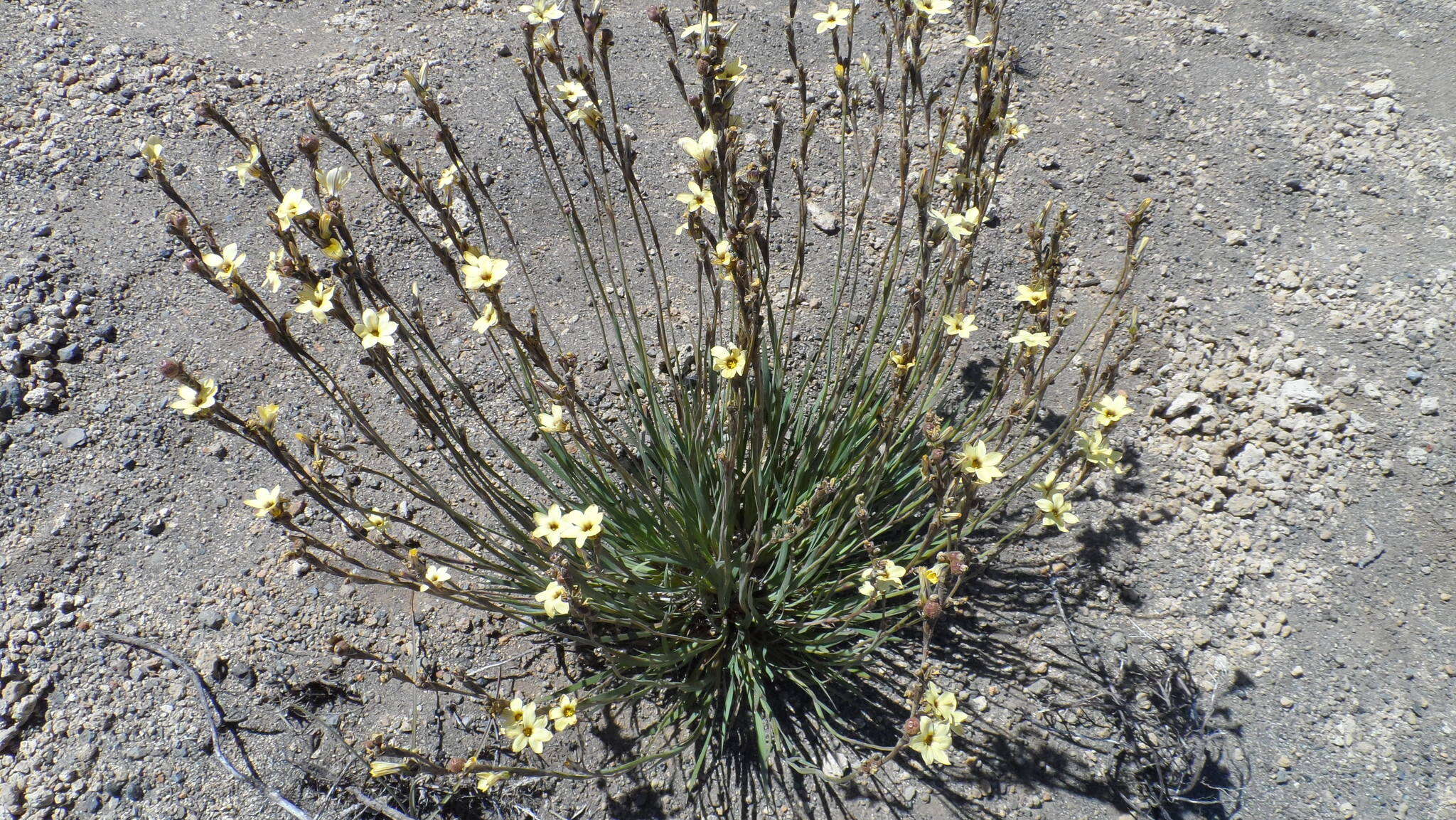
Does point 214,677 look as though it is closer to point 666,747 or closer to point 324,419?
point 324,419

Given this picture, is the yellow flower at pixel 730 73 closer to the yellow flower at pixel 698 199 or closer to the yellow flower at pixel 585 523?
the yellow flower at pixel 698 199

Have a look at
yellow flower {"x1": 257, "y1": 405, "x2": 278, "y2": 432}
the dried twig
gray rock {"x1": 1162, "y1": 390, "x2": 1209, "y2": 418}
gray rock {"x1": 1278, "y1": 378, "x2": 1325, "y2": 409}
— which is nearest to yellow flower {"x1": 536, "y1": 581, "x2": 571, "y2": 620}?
yellow flower {"x1": 257, "y1": 405, "x2": 278, "y2": 432}

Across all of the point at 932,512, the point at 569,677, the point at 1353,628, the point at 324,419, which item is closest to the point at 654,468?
the point at 569,677

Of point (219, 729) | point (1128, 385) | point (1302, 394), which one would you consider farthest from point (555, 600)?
point (1302, 394)

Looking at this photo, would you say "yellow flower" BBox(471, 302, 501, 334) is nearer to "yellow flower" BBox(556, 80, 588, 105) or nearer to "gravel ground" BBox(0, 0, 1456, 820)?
"yellow flower" BBox(556, 80, 588, 105)

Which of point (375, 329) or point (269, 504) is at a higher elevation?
point (375, 329)

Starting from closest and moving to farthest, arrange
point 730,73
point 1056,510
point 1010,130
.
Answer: point 730,73 → point 1056,510 → point 1010,130

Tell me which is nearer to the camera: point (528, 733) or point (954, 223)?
point (528, 733)

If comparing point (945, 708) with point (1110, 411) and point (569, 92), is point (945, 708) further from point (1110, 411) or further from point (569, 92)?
point (569, 92)

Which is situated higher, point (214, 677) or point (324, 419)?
point (324, 419)
